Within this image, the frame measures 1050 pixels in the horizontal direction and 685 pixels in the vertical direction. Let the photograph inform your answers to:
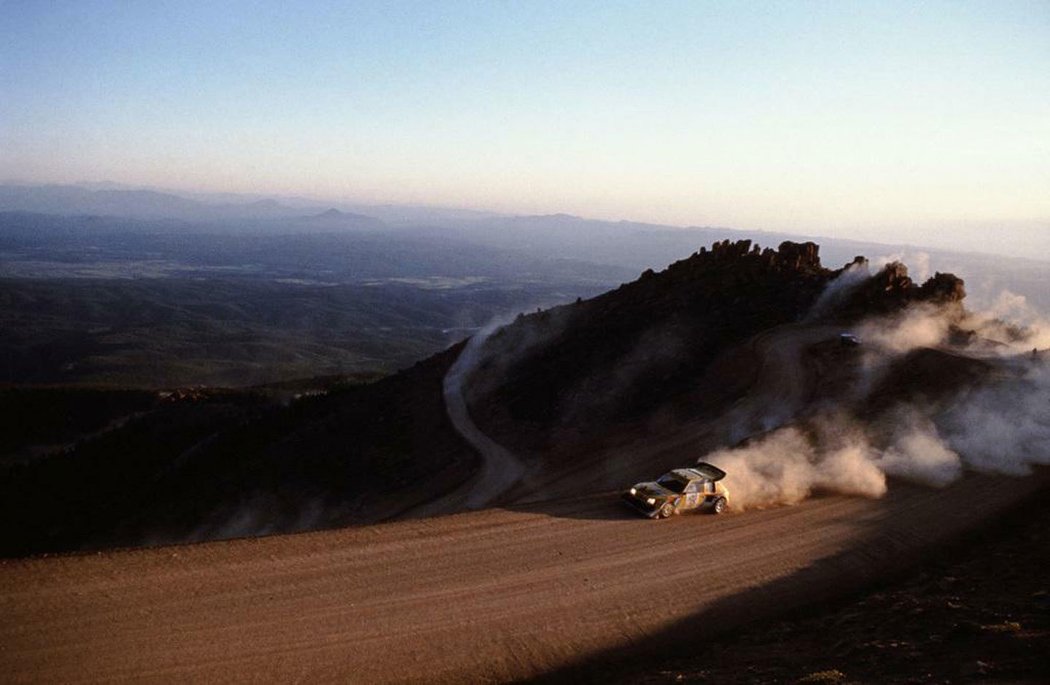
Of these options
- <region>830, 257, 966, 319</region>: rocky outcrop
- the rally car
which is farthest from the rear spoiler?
<region>830, 257, 966, 319</region>: rocky outcrop

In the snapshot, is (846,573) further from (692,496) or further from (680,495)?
(680,495)

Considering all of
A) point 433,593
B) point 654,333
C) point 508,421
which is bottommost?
point 508,421

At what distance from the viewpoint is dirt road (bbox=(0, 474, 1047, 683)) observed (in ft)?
43.5

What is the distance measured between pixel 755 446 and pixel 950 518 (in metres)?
7.28

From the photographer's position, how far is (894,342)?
1473 inches

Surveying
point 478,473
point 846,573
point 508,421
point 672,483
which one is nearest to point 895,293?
point 508,421

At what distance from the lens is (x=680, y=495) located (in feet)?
68.4

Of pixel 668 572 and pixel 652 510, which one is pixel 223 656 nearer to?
pixel 668 572

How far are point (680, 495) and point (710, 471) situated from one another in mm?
2225

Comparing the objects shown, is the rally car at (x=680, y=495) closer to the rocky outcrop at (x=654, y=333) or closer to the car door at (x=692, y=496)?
the car door at (x=692, y=496)

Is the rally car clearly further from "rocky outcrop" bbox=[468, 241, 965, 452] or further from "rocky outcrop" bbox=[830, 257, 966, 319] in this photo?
"rocky outcrop" bbox=[830, 257, 966, 319]

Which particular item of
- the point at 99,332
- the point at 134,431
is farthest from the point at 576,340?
the point at 99,332

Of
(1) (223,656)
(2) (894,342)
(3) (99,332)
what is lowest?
(3) (99,332)

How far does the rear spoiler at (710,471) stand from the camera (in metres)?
21.8
